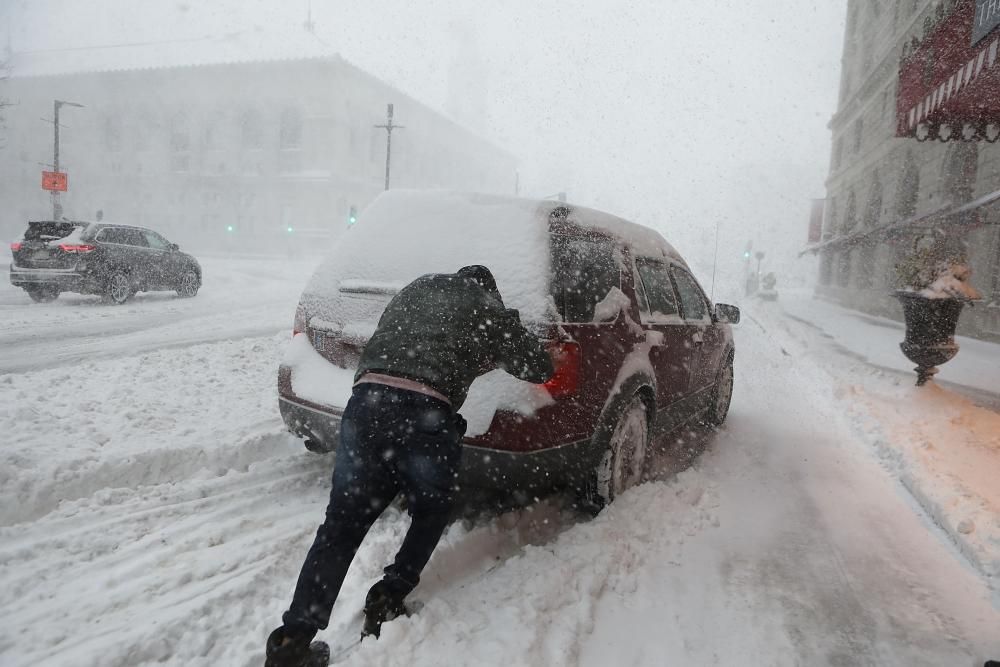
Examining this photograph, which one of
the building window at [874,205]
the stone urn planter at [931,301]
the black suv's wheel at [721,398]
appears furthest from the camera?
the building window at [874,205]

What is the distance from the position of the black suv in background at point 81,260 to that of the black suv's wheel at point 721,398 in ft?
40.5

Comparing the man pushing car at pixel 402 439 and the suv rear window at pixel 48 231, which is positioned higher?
the suv rear window at pixel 48 231

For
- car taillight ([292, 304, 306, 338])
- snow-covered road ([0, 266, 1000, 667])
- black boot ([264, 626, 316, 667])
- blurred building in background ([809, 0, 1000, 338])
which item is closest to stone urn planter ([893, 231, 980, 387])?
blurred building in background ([809, 0, 1000, 338])

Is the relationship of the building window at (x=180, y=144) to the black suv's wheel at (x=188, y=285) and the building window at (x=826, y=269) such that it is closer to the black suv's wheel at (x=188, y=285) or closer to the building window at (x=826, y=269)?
the black suv's wheel at (x=188, y=285)

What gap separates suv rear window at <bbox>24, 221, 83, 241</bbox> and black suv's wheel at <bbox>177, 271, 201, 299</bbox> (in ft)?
9.27

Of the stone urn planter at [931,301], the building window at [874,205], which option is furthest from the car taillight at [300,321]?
the building window at [874,205]

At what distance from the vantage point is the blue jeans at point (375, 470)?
2.38 meters

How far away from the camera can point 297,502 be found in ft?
12.7

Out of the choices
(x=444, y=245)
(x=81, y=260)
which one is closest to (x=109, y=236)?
(x=81, y=260)

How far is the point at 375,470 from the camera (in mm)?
2447

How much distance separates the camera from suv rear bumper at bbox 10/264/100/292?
40.3 ft

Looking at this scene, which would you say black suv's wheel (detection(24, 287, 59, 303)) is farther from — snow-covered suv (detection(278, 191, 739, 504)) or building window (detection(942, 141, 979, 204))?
building window (detection(942, 141, 979, 204))

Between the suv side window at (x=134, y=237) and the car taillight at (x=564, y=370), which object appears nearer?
the car taillight at (x=564, y=370)

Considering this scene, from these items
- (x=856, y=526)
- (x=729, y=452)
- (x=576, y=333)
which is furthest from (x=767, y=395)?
(x=576, y=333)
